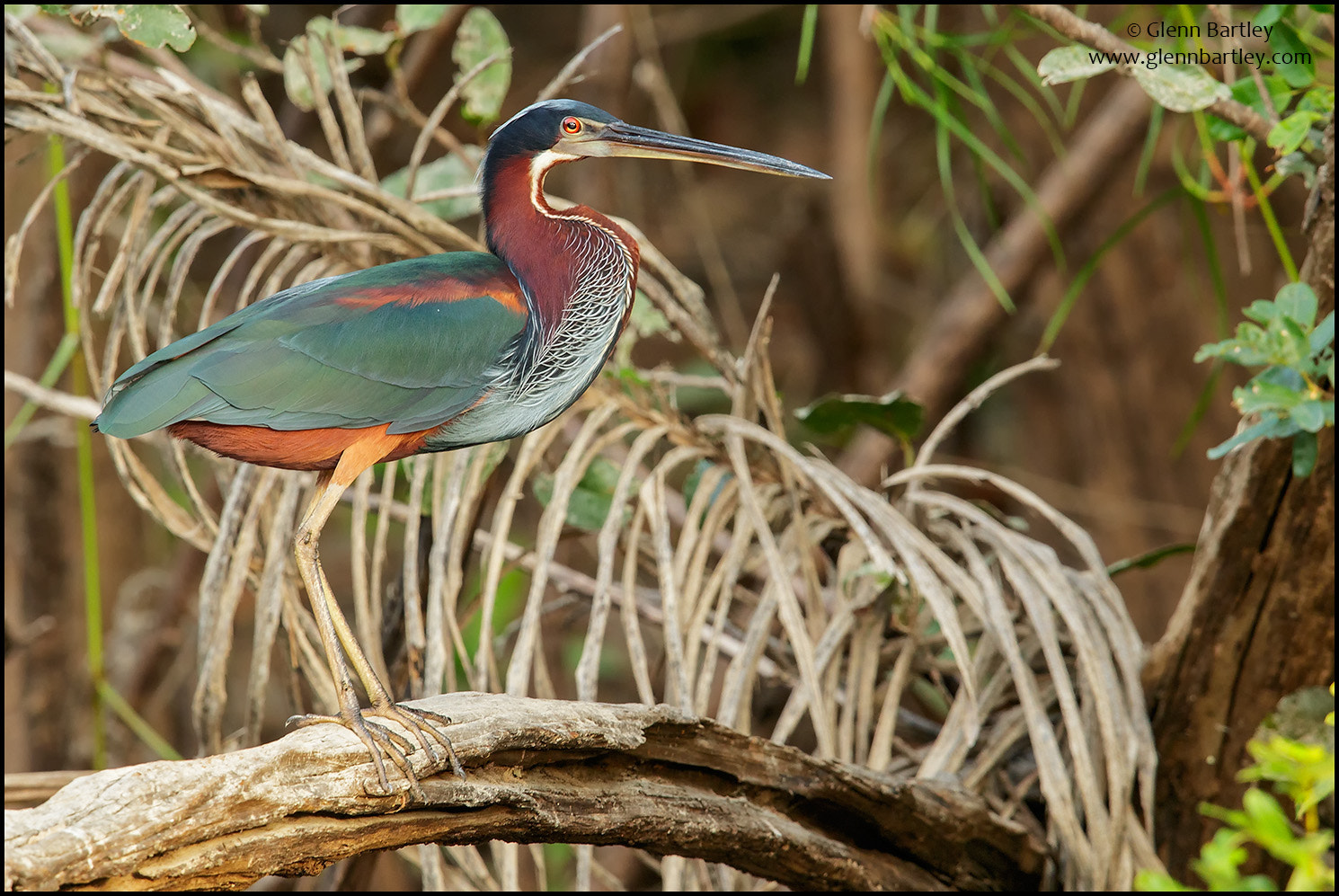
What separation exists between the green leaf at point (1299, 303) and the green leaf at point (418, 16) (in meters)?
1.80

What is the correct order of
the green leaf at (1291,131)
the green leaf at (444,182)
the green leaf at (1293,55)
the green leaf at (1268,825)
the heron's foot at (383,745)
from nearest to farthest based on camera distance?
the green leaf at (1268,825) < the heron's foot at (383,745) < the green leaf at (1291,131) < the green leaf at (1293,55) < the green leaf at (444,182)

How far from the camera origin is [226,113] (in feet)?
8.30

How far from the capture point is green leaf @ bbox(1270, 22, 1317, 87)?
200cm

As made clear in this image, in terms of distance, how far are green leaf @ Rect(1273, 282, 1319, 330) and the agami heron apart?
2.75 ft

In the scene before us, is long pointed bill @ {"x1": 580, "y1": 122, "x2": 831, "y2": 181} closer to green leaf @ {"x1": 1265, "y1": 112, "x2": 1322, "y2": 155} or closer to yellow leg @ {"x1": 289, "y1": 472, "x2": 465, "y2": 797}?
yellow leg @ {"x1": 289, "y1": 472, "x2": 465, "y2": 797}

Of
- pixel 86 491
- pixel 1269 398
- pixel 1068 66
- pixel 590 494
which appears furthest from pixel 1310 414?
pixel 86 491

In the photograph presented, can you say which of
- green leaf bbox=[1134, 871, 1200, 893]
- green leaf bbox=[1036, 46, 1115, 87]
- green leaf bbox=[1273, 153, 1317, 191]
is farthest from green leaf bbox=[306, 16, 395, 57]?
green leaf bbox=[1134, 871, 1200, 893]

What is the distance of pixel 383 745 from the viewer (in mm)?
1559

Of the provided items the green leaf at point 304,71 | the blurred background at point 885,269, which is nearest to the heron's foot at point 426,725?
the green leaf at point 304,71

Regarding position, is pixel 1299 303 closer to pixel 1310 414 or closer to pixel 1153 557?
pixel 1310 414

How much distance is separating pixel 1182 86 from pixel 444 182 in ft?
5.35

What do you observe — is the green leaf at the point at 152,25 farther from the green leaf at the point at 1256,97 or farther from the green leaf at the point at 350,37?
the green leaf at the point at 1256,97

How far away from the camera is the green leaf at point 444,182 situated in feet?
9.21

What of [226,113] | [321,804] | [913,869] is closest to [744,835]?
[913,869]
